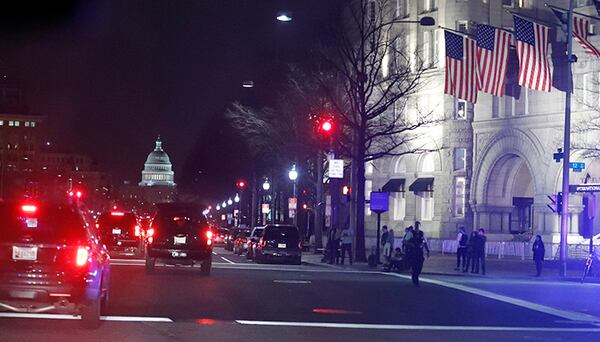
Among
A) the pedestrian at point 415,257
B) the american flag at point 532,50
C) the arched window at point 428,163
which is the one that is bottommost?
the pedestrian at point 415,257

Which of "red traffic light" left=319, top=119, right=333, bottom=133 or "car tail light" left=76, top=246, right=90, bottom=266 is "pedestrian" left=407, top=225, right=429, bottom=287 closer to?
"red traffic light" left=319, top=119, right=333, bottom=133

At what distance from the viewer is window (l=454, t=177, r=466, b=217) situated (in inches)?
2734

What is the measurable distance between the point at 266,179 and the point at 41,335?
6562cm

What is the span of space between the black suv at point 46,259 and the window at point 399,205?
61898mm

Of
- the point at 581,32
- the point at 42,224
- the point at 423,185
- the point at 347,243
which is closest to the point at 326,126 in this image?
the point at 347,243

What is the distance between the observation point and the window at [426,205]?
7306 cm

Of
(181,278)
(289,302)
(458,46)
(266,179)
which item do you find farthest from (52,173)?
(289,302)

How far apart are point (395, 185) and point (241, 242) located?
21.2 meters

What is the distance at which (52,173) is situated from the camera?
446ft

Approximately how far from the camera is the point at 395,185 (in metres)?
75.3

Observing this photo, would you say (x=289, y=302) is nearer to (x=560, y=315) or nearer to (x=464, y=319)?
(x=464, y=319)

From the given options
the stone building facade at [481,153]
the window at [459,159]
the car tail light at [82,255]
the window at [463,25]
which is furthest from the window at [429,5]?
the car tail light at [82,255]

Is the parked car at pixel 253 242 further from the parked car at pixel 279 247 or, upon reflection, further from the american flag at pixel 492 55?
the american flag at pixel 492 55

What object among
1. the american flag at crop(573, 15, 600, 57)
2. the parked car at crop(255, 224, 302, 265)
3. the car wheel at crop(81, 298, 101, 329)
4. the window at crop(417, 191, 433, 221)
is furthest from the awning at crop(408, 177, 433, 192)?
the car wheel at crop(81, 298, 101, 329)
